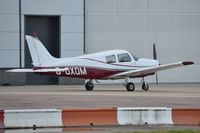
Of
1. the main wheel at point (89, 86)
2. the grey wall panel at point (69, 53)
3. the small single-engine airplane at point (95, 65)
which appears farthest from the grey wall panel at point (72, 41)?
the small single-engine airplane at point (95, 65)

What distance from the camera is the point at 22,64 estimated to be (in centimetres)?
4072

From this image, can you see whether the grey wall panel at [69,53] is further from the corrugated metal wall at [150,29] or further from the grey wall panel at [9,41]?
the grey wall panel at [9,41]

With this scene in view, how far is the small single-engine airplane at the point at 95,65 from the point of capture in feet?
98.1

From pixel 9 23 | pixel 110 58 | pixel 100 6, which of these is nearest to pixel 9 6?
pixel 9 23

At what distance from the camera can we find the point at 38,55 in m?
30.3

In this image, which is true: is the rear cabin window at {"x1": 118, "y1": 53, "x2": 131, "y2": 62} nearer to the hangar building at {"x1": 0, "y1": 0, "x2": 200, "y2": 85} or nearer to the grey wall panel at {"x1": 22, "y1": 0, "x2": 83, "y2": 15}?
the hangar building at {"x1": 0, "y1": 0, "x2": 200, "y2": 85}

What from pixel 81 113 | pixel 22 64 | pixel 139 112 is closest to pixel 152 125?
pixel 139 112

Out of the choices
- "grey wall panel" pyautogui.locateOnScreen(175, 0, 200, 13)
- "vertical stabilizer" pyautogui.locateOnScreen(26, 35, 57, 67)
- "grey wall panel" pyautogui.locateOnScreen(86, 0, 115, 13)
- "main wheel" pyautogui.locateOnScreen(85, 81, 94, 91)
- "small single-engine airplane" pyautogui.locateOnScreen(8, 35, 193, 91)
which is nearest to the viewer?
"small single-engine airplane" pyautogui.locateOnScreen(8, 35, 193, 91)

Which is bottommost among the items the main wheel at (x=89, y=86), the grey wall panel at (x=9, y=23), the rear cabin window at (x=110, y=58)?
the main wheel at (x=89, y=86)

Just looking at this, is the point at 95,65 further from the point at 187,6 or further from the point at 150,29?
the point at 187,6

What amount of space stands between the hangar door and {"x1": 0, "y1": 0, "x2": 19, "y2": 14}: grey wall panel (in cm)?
132

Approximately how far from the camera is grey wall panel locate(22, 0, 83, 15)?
134 ft

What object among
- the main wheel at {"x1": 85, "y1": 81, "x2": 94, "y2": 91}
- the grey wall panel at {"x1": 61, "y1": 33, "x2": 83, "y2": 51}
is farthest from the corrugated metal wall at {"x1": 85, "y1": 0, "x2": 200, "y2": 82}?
the main wheel at {"x1": 85, "y1": 81, "x2": 94, "y2": 91}

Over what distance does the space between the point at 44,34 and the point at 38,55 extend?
12234 mm
